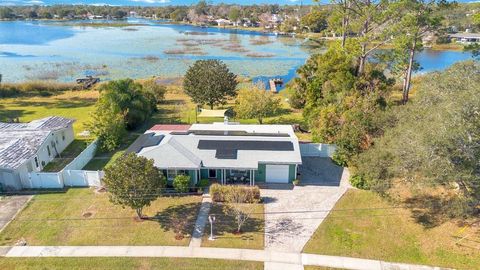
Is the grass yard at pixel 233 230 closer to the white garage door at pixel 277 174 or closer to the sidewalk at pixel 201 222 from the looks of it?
the sidewalk at pixel 201 222

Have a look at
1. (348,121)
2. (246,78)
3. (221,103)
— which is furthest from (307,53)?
(348,121)

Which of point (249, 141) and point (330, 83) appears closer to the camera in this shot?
point (249, 141)

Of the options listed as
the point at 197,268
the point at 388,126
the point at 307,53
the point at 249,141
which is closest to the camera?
the point at 197,268

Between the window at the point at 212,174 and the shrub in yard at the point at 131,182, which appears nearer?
the shrub in yard at the point at 131,182

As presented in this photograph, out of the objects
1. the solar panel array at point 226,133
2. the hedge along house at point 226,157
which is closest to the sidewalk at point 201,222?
the hedge along house at point 226,157

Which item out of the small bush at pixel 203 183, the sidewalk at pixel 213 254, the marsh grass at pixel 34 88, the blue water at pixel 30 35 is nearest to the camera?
the sidewalk at pixel 213 254

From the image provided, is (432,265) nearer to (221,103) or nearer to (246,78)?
(221,103)
